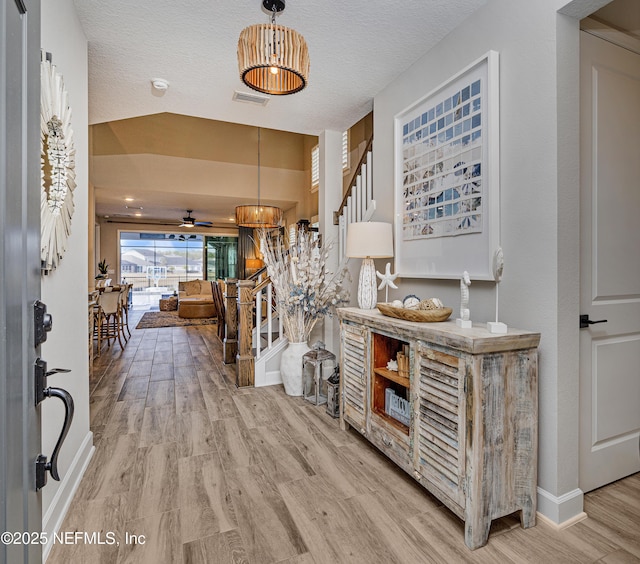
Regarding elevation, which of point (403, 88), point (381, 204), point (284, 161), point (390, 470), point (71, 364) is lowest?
point (390, 470)

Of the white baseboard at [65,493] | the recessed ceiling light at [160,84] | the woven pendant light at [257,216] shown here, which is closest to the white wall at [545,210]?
the white baseboard at [65,493]

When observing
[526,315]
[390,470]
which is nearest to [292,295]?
[390,470]

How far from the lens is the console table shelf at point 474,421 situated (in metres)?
1.65

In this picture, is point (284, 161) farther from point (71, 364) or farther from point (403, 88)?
point (71, 364)

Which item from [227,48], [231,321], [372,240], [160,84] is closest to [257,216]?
[231,321]

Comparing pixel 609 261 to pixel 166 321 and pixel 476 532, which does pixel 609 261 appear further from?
pixel 166 321

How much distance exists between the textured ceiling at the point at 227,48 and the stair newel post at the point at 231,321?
6.92ft

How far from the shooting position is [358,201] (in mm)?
3840

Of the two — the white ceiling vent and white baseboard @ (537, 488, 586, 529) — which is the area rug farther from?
white baseboard @ (537, 488, 586, 529)

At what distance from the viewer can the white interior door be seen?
1.97 meters

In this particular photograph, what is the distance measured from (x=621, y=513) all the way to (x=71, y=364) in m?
3.05

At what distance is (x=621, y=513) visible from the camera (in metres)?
1.86

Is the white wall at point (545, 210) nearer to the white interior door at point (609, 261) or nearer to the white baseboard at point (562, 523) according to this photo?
the white baseboard at point (562, 523)

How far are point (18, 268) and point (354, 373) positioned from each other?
7.29 feet
